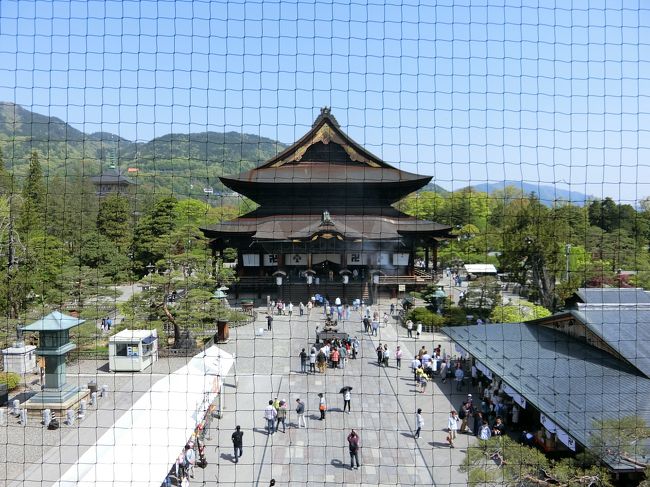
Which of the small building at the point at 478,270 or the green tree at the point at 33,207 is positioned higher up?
the green tree at the point at 33,207

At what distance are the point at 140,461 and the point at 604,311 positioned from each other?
15.5 ft

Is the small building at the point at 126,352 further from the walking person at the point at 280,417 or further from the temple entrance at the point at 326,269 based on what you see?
the temple entrance at the point at 326,269

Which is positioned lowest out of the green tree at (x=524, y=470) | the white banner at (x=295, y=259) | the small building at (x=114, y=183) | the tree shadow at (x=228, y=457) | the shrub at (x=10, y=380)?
the tree shadow at (x=228, y=457)

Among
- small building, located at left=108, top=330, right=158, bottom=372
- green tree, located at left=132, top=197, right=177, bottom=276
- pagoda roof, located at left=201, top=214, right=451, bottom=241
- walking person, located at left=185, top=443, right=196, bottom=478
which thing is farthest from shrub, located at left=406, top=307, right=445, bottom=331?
green tree, located at left=132, top=197, right=177, bottom=276

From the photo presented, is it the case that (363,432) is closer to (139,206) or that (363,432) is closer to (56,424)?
(56,424)

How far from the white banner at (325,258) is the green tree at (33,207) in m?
6.53

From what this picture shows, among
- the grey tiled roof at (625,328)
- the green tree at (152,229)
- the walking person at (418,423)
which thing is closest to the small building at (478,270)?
the green tree at (152,229)

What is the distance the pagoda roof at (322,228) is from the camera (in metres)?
12.6

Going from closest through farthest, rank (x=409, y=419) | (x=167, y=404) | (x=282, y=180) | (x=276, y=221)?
1. (x=167, y=404)
2. (x=409, y=419)
3. (x=282, y=180)
4. (x=276, y=221)

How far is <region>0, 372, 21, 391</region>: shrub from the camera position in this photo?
22.5ft

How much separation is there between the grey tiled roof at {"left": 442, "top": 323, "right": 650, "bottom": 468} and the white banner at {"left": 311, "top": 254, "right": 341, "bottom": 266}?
7.43 metres

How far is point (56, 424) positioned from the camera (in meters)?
5.78

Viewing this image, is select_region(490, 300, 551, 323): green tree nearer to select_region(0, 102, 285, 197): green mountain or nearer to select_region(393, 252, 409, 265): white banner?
select_region(393, 252, 409, 265): white banner

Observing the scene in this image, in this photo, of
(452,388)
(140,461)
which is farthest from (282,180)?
(140,461)
